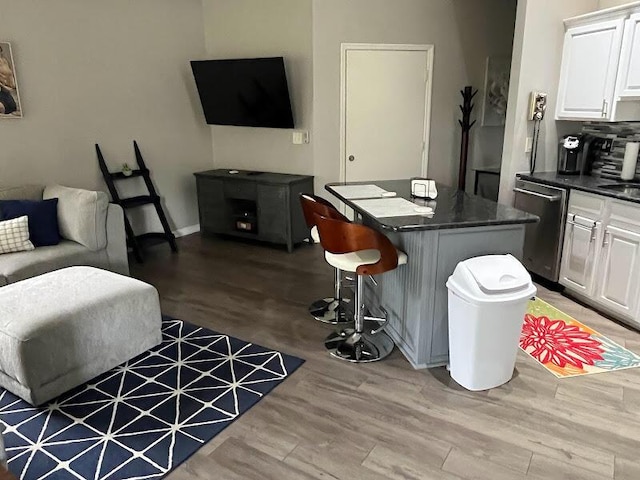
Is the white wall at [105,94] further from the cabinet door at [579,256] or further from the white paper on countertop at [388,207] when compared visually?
the cabinet door at [579,256]

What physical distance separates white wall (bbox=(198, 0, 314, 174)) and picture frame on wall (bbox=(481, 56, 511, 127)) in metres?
2.22

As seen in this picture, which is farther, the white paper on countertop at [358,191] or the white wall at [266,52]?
the white wall at [266,52]

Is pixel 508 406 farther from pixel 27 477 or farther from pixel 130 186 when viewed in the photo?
pixel 130 186

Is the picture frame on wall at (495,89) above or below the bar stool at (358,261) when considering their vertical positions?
above

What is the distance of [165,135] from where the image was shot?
5344mm

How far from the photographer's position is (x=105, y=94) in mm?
4684

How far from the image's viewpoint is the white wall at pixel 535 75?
389 centimetres

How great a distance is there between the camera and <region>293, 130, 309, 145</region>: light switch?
5102 mm

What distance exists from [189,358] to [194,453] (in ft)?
2.81

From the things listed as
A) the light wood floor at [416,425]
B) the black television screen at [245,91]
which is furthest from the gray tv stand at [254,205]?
the light wood floor at [416,425]

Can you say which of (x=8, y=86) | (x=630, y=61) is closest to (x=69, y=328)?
(x=8, y=86)

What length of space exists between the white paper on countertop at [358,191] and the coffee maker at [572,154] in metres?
1.79

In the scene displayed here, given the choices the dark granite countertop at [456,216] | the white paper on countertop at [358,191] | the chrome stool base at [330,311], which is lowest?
the chrome stool base at [330,311]

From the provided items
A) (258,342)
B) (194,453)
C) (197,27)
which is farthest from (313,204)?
(197,27)
